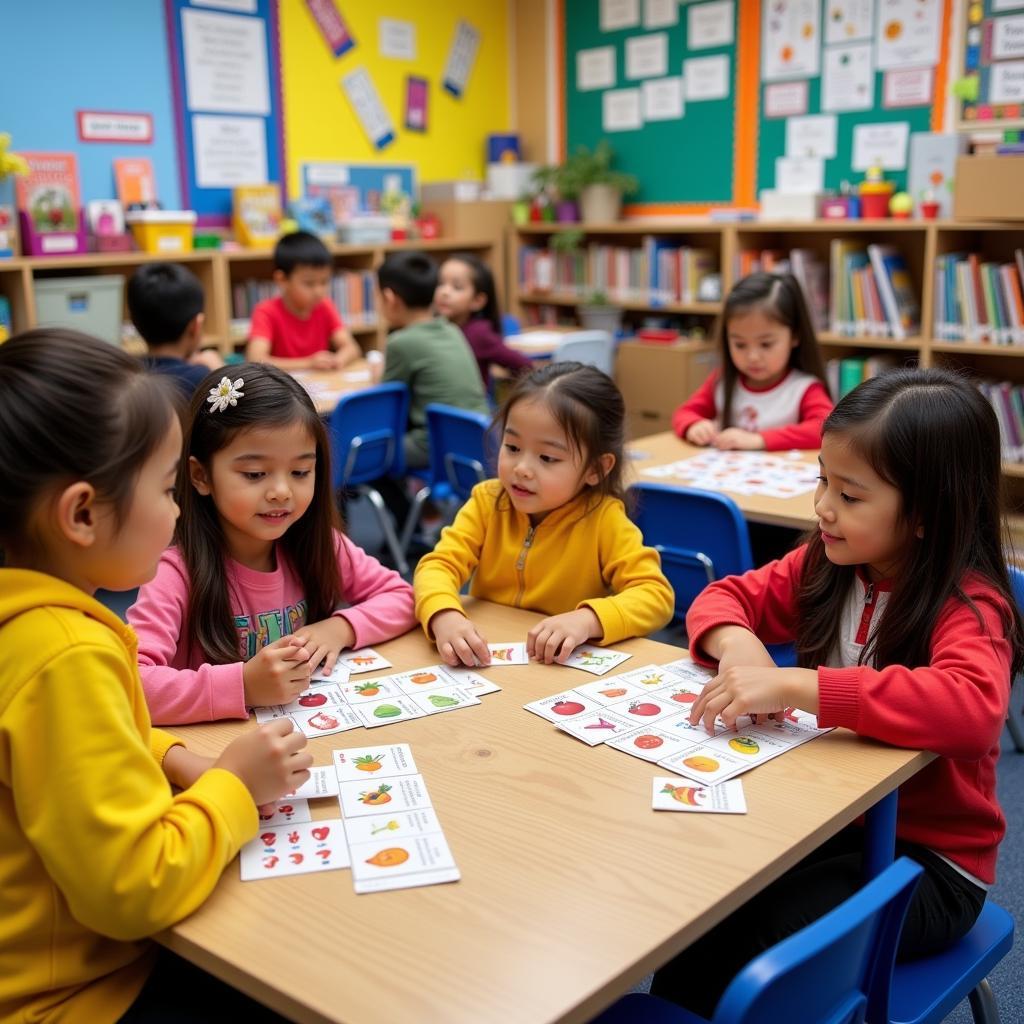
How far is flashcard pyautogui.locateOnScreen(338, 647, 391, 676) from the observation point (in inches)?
62.5

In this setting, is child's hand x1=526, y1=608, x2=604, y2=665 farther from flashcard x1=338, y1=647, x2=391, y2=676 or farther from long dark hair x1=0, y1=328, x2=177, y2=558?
long dark hair x1=0, y1=328, x2=177, y2=558

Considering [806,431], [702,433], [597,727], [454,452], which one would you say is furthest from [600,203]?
[597,727]

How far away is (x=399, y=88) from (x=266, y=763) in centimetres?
574

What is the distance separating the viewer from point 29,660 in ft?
3.25

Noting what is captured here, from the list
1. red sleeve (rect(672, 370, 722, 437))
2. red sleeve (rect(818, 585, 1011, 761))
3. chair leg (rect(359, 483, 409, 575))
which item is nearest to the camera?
red sleeve (rect(818, 585, 1011, 761))

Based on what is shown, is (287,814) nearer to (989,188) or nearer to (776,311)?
(776,311)

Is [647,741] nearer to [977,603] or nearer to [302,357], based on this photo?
[977,603]

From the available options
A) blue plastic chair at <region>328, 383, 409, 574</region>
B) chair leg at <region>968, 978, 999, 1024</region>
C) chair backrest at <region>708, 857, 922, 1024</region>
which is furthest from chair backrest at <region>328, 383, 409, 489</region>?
chair backrest at <region>708, 857, 922, 1024</region>

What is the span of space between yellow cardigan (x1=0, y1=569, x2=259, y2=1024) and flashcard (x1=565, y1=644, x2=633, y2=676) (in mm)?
616

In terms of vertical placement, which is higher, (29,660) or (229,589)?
(29,660)

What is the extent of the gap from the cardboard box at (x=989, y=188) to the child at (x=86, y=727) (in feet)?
12.4

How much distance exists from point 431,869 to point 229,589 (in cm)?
74

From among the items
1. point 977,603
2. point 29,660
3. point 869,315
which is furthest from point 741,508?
point 869,315

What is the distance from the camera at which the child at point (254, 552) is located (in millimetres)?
1580
